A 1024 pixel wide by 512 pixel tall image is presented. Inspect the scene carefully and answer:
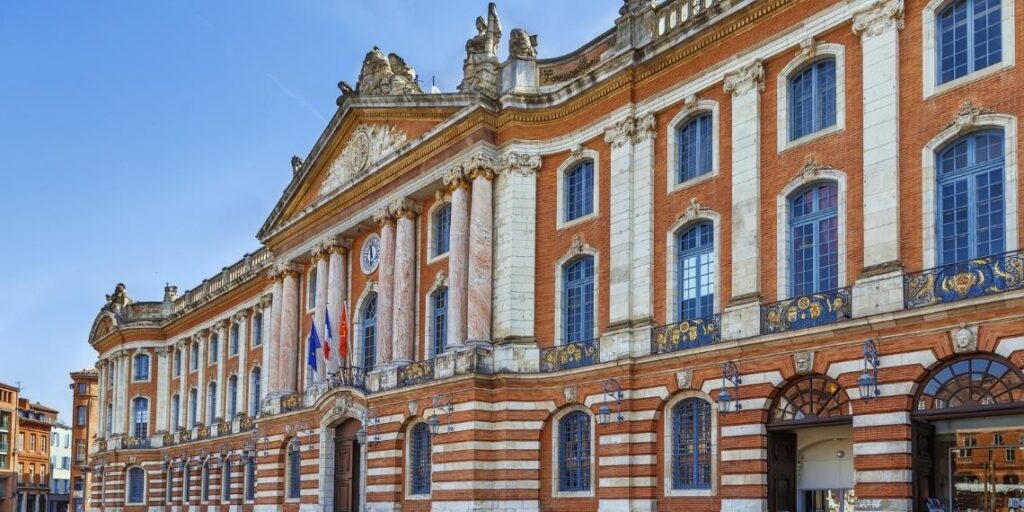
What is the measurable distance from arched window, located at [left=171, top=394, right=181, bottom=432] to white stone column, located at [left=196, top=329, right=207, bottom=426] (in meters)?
3.51

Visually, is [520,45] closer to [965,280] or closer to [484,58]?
[484,58]

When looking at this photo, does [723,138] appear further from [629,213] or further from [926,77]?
[926,77]

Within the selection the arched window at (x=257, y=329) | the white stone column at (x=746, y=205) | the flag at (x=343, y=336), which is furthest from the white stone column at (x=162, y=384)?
the white stone column at (x=746, y=205)

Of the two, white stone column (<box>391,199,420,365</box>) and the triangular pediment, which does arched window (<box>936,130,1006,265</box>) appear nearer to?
the triangular pediment

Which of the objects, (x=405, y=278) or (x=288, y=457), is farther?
(x=288, y=457)

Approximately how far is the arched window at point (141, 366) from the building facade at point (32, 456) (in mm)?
41136

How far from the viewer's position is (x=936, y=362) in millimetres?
20766

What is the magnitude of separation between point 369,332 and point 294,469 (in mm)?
6695

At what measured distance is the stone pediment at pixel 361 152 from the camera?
120 ft

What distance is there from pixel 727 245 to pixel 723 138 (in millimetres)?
2499

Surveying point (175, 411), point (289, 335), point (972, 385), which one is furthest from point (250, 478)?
point (972, 385)

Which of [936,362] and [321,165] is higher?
[321,165]

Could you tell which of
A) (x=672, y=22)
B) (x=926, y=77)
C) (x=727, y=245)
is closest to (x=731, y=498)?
(x=727, y=245)

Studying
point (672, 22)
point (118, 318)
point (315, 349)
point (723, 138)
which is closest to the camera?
point (723, 138)
